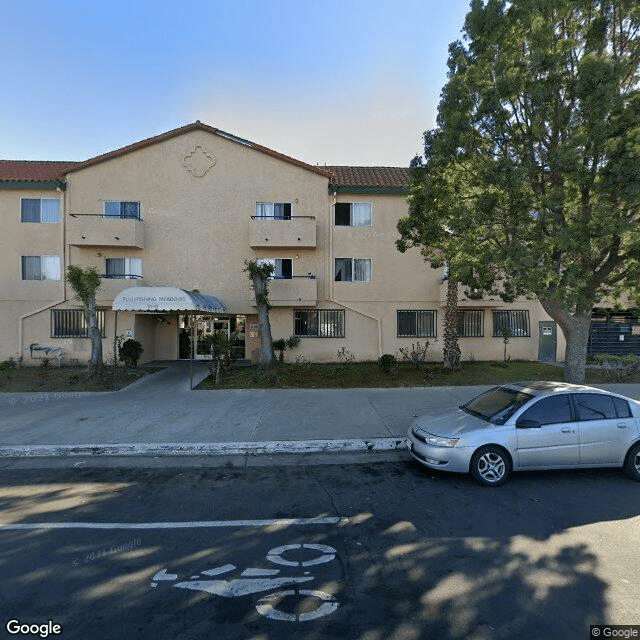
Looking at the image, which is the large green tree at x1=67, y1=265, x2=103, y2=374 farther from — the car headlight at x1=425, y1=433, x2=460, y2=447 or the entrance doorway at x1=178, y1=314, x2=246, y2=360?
the car headlight at x1=425, y1=433, x2=460, y2=447

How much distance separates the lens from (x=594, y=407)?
533 centimetres

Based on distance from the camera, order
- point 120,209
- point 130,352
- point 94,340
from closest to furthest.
A: point 94,340 → point 130,352 → point 120,209

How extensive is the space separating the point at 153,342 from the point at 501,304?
661 inches

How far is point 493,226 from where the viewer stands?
9641mm

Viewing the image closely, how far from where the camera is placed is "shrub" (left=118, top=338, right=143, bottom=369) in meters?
14.0

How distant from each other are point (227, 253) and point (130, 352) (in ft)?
19.3

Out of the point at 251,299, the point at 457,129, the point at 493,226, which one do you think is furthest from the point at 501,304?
the point at 251,299

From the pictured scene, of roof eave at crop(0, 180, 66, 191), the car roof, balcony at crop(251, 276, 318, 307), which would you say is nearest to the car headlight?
the car roof

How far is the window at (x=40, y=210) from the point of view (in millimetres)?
16078

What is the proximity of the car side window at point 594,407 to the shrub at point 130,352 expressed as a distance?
14.2 metres

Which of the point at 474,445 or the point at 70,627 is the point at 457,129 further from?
the point at 70,627

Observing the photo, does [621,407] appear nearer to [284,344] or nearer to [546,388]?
[546,388]

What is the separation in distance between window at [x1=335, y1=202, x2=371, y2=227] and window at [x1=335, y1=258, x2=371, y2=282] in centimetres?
171
